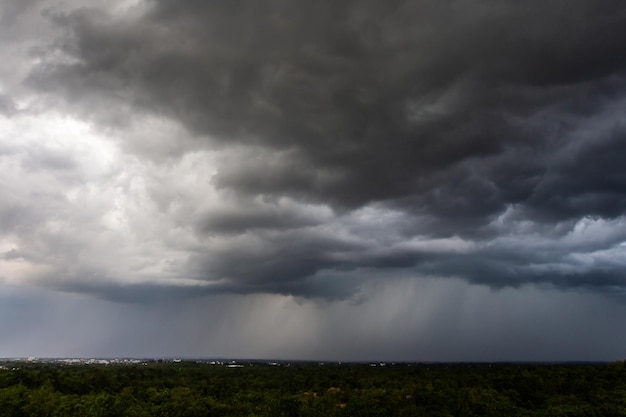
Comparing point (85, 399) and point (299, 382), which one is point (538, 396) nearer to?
point (299, 382)

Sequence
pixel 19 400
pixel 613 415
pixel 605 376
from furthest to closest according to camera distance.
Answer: pixel 605 376, pixel 19 400, pixel 613 415

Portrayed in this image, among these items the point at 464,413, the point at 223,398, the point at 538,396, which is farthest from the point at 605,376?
the point at 223,398

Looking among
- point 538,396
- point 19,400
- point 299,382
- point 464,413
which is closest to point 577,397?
point 538,396

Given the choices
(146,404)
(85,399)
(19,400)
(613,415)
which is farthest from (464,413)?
(19,400)

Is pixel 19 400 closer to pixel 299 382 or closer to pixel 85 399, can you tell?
pixel 85 399

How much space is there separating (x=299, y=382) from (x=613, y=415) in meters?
88.5

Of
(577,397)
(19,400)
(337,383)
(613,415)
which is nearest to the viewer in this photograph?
(613,415)

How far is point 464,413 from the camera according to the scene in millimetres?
84688

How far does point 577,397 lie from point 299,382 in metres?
78.2

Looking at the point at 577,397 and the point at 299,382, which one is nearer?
the point at 577,397

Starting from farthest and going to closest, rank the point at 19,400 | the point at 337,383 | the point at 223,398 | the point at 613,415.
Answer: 1. the point at 337,383
2. the point at 223,398
3. the point at 19,400
4. the point at 613,415

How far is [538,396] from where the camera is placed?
102 meters

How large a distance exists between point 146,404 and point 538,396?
80.9 m

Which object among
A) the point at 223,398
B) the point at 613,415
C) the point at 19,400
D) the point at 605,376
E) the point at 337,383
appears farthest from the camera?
the point at 337,383
